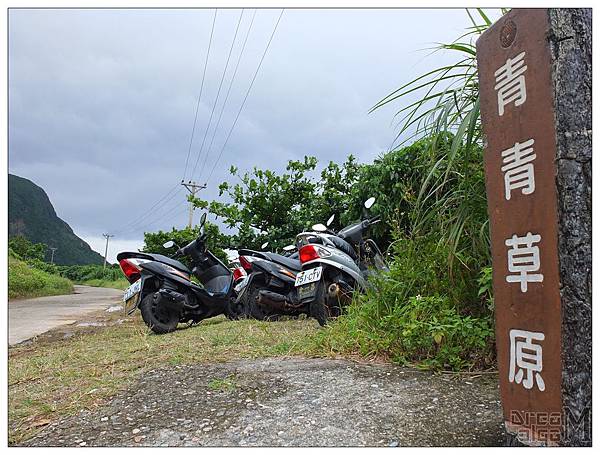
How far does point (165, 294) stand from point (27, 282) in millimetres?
7068

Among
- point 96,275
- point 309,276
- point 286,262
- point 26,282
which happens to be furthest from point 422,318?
point 96,275

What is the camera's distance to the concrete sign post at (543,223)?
1.36 metres

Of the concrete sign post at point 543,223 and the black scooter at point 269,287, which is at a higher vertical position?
the concrete sign post at point 543,223

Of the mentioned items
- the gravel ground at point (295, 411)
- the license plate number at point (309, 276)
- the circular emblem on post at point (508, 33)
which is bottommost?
the gravel ground at point (295, 411)

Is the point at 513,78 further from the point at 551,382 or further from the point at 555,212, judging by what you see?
the point at 551,382

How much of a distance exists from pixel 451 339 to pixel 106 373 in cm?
180

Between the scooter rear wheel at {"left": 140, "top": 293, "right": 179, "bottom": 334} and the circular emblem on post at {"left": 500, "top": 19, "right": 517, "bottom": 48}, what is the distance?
12.5 ft

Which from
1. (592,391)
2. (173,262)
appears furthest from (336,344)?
(173,262)

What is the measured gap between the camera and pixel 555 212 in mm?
1376

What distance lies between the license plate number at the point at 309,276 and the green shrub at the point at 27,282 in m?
6.37

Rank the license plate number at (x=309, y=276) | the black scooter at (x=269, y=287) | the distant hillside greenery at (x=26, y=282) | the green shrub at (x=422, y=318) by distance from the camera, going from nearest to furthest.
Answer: the green shrub at (x=422, y=318), the license plate number at (x=309, y=276), the black scooter at (x=269, y=287), the distant hillside greenery at (x=26, y=282)

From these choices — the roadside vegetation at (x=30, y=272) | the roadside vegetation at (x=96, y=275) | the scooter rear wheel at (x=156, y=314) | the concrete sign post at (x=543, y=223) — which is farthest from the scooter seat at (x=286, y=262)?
the roadside vegetation at (x=96, y=275)

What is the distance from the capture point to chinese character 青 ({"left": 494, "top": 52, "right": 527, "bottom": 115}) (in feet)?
4.91

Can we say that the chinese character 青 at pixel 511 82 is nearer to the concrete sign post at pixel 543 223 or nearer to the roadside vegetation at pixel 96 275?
the concrete sign post at pixel 543 223
